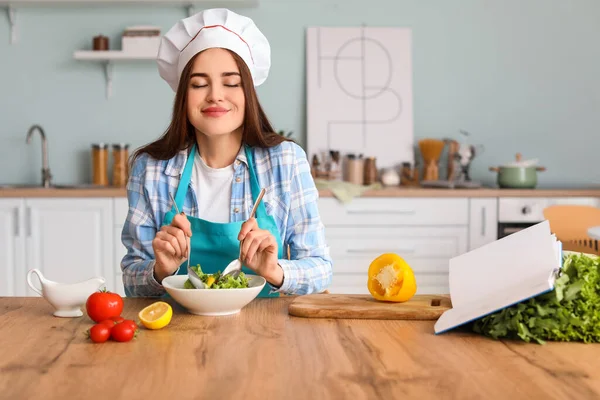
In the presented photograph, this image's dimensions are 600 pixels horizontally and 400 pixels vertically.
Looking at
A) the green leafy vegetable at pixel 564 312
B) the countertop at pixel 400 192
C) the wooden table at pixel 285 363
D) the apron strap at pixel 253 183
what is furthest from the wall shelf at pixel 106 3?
the green leafy vegetable at pixel 564 312

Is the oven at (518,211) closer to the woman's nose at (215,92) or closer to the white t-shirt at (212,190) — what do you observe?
the white t-shirt at (212,190)

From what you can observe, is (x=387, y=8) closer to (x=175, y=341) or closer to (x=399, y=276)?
(x=399, y=276)

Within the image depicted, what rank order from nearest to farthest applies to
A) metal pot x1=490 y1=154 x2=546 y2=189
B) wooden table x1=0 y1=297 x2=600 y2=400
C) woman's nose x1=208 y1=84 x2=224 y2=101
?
wooden table x1=0 y1=297 x2=600 y2=400 < woman's nose x1=208 y1=84 x2=224 y2=101 < metal pot x1=490 y1=154 x2=546 y2=189

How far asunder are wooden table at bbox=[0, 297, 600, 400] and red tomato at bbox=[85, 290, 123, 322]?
0.10ft

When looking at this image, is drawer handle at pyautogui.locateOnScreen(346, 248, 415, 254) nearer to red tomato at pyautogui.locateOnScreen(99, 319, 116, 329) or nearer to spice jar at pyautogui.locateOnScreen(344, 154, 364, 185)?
spice jar at pyautogui.locateOnScreen(344, 154, 364, 185)

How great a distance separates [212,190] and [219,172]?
0.06 metres

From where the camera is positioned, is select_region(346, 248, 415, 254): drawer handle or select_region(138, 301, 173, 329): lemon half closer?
select_region(138, 301, 173, 329): lemon half

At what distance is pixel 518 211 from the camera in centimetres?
408

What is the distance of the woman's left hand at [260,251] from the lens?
66.5 inches

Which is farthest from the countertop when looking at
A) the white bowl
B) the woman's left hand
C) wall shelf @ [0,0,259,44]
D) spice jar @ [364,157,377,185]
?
the white bowl

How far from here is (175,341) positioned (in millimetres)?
1394

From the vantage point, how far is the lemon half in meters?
1.47

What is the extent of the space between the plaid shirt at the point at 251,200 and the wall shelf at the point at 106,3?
2457mm

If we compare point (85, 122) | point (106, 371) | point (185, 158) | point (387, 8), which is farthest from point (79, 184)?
point (106, 371)
